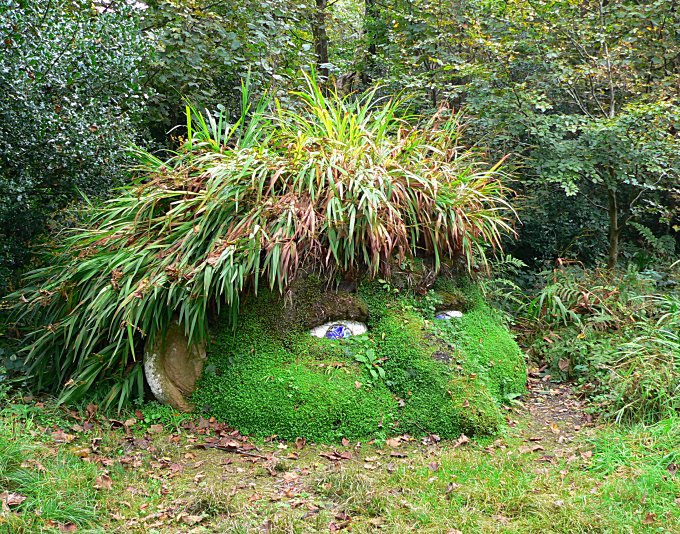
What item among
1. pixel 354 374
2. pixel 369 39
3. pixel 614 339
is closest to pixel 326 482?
pixel 354 374

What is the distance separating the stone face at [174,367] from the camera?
439 cm

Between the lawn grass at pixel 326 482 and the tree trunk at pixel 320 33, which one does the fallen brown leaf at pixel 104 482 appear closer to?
the lawn grass at pixel 326 482

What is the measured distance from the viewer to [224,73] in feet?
22.5

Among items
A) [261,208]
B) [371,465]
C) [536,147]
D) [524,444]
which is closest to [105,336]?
[261,208]

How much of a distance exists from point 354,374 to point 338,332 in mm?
345

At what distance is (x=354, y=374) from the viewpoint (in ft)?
14.1

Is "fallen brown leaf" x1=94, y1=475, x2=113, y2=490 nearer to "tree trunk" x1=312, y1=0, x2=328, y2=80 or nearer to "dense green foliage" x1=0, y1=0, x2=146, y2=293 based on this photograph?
"dense green foliage" x1=0, y1=0, x2=146, y2=293

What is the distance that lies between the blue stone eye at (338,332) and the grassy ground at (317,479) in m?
0.79

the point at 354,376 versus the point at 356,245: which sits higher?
the point at 356,245

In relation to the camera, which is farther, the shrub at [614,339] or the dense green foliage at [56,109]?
the dense green foliage at [56,109]

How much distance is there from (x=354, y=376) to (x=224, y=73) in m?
4.06

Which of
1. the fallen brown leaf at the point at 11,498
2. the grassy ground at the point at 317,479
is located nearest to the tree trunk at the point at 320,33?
the grassy ground at the point at 317,479

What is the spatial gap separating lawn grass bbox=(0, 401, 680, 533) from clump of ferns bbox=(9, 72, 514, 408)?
64 cm

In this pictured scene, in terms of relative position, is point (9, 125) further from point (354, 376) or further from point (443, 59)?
point (443, 59)
